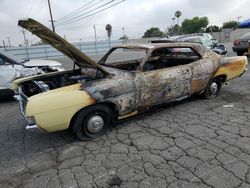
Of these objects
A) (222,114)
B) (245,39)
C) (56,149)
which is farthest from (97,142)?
(245,39)

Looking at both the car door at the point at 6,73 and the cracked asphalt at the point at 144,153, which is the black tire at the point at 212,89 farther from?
the car door at the point at 6,73

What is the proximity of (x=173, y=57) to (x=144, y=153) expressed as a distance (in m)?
2.84

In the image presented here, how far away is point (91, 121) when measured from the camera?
3.77 m

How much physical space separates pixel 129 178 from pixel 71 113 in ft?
4.23

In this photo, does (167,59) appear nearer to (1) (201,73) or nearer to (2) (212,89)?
(1) (201,73)

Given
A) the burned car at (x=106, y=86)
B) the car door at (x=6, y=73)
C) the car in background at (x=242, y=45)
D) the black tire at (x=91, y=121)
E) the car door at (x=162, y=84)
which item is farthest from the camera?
the car in background at (x=242, y=45)

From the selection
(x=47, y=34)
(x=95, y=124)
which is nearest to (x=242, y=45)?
(x=95, y=124)

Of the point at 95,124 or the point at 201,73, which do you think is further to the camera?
the point at 201,73

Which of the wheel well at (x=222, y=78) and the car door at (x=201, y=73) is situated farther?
the wheel well at (x=222, y=78)

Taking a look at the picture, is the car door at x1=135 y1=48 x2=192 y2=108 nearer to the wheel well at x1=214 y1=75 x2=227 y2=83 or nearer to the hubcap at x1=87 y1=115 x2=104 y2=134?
the hubcap at x1=87 y1=115 x2=104 y2=134

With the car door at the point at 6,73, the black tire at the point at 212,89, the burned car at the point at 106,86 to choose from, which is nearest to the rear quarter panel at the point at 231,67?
the burned car at the point at 106,86

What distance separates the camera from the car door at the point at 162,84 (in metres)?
4.11

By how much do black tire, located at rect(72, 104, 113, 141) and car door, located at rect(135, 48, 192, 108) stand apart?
2.15 feet

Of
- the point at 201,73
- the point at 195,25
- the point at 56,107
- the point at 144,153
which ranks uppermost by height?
the point at 195,25
